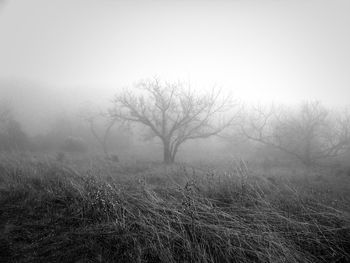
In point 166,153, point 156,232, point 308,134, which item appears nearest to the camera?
point 156,232

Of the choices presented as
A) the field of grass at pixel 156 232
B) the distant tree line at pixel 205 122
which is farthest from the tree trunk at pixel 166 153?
the field of grass at pixel 156 232

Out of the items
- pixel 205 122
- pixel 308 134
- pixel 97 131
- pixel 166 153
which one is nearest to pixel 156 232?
pixel 166 153

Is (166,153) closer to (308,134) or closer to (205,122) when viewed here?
(205,122)

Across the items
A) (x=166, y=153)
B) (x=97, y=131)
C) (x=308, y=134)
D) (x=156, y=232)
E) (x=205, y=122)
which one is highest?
(x=205, y=122)

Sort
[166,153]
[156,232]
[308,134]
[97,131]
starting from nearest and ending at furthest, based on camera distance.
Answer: [156,232]
[308,134]
[166,153]
[97,131]

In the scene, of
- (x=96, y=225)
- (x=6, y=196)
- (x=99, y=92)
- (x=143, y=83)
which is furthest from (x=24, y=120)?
(x=96, y=225)

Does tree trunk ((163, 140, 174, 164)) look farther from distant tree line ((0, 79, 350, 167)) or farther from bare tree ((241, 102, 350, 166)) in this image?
bare tree ((241, 102, 350, 166))

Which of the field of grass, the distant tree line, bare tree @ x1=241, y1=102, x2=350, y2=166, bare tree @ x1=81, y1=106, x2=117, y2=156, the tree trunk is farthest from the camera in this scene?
bare tree @ x1=81, y1=106, x2=117, y2=156

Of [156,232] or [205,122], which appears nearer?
[156,232]

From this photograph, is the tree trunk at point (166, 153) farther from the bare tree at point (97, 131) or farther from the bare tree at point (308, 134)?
the bare tree at point (97, 131)

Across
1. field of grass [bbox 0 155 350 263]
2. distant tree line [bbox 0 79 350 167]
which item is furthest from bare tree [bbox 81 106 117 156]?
field of grass [bbox 0 155 350 263]

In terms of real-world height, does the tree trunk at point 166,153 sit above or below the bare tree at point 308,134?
below

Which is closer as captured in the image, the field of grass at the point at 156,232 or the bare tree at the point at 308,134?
the field of grass at the point at 156,232

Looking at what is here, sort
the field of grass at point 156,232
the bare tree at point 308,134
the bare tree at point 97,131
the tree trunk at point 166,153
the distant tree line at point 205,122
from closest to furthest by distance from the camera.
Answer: the field of grass at point 156,232 < the distant tree line at point 205,122 < the bare tree at point 308,134 < the tree trunk at point 166,153 < the bare tree at point 97,131
